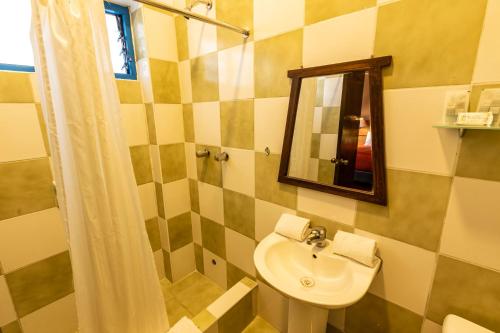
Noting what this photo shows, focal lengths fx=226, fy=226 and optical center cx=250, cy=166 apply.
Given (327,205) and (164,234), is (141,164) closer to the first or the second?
(164,234)

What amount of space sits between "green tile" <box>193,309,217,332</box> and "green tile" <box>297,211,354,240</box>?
0.78m

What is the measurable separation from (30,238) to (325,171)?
1626 millimetres

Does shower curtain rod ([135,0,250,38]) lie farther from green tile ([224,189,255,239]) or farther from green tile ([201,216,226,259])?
green tile ([201,216,226,259])

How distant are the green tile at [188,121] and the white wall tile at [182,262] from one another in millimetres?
920

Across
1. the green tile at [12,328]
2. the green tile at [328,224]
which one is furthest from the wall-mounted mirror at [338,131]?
the green tile at [12,328]

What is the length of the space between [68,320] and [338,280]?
1669 millimetres

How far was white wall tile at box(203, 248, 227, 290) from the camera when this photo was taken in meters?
1.75

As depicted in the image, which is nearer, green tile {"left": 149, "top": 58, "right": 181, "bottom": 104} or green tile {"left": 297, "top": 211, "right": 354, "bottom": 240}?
green tile {"left": 297, "top": 211, "right": 354, "bottom": 240}

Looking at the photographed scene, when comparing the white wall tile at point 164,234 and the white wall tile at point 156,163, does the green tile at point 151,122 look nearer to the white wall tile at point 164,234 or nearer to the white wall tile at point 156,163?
the white wall tile at point 156,163

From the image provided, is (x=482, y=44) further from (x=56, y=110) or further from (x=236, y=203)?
(x=56, y=110)

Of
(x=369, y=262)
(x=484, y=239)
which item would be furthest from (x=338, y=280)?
(x=484, y=239)

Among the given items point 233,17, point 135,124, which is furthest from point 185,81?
point 233,17

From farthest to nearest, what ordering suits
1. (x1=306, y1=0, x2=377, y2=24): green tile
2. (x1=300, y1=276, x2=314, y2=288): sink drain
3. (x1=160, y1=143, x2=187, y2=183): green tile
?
(x1=160, y1=143, x2=187, y2=183): green tile < (x1=300, y1=276, x2=314, y2=288): sink drain < (x1=306, y1=0, x2=377, y2=24): green tile

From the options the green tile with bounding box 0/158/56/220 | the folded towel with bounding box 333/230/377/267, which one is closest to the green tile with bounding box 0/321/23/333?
the green tile with bounding box 0/158/56/220
